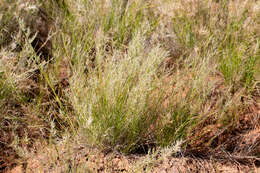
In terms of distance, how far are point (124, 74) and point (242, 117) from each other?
1.14 m

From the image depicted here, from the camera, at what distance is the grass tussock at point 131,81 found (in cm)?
161

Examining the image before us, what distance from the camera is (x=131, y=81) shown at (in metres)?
1.63

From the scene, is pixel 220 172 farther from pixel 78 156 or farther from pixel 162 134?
pixel 78 156

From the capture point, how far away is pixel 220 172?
1.79 metres

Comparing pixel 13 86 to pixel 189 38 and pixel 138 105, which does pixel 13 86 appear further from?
pixel 189 38

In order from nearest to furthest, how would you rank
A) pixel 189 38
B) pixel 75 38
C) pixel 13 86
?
pixel 13 86 → pixel 75 38 → pixel 189 38

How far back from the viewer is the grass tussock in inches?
63.5

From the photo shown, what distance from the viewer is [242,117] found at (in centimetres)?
217

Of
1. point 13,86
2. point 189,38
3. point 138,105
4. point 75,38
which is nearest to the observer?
point 138,105

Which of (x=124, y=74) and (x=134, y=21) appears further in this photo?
(x=134, y=21)

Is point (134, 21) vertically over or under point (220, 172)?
over

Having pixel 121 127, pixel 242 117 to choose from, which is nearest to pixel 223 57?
pixel 242 117

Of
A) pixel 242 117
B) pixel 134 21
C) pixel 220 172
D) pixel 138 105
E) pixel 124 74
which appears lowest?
pixel 220 172

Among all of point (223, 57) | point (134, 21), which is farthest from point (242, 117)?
point (134, 21)
